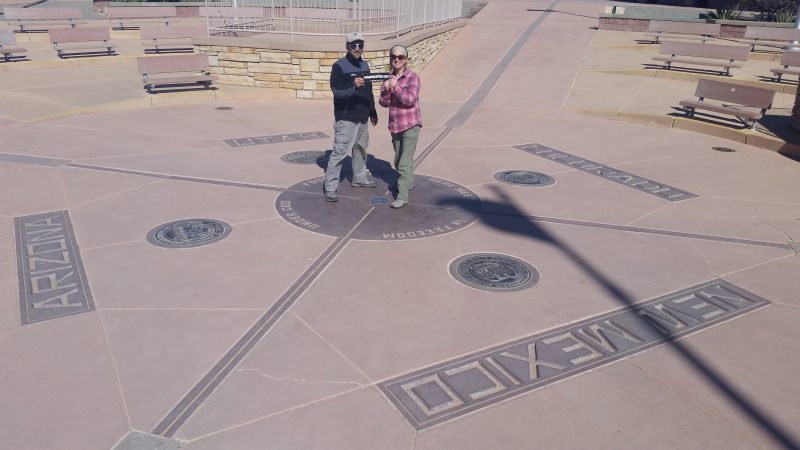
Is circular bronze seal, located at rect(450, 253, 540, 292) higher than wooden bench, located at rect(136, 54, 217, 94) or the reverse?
the reverse

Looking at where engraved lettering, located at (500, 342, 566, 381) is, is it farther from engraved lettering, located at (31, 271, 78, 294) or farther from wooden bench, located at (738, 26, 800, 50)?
wooden bench, located at (738, 26, 800, 50)

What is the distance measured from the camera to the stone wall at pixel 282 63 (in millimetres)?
12336

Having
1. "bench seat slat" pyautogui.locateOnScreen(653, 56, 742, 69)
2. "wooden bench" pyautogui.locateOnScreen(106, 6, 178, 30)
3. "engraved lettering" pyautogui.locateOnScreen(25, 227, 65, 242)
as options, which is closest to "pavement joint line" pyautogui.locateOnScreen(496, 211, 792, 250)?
"engraved lettering" pyautogui.locateOnScreen(25, 227, 65, 242)

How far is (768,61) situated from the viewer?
55.5 ft

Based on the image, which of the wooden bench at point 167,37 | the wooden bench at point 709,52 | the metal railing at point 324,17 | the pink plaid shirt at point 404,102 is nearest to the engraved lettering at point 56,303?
the pink plaid shirt at point 404,102

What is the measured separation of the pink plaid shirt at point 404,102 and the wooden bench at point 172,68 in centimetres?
711

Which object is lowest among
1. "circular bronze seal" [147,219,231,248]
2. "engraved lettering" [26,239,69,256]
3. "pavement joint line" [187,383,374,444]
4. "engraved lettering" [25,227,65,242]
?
"pavement joint line" [187,383,374,444]

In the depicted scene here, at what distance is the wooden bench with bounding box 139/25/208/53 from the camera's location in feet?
53.7

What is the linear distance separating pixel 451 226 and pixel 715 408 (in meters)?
3.25

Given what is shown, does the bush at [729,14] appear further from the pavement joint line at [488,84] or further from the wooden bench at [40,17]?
the wooden bench at [40,17]

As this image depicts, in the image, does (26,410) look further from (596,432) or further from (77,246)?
(596,432)

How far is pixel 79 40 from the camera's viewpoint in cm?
1565

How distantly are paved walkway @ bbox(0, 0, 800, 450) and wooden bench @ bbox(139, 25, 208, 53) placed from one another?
23.9 feet

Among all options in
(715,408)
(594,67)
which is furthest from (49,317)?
(594,67)
